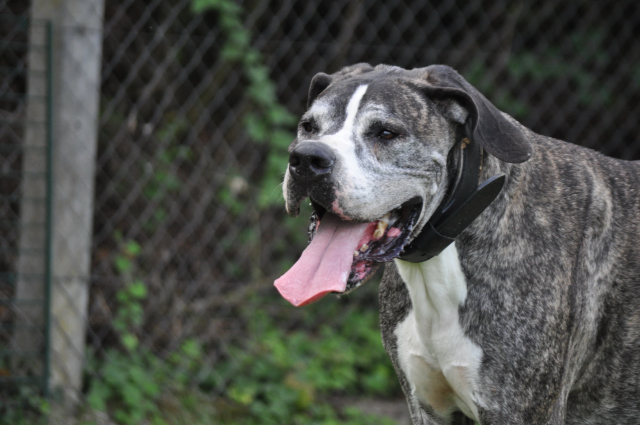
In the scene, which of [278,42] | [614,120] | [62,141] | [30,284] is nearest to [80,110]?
[62,141]

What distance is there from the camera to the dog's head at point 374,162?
2.17 m

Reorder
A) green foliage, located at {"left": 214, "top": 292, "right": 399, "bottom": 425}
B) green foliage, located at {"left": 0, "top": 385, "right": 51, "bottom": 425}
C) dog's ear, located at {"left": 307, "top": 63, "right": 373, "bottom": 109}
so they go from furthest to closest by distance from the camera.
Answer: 1. green foliage, located at {"left": 214, "top": 292, "right": 399, "bottom": 425}
2. green foliage, located at {"left": 0, "top": 385, "right": 51, "bottom": 425}
3. dog's ear, located at {"left": 307, "top": 63, "right": 373, "bottom": 109}

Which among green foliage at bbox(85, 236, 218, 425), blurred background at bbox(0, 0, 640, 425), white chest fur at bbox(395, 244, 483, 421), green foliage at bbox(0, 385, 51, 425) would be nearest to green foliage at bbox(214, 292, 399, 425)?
blurred background at bbox(0, 0, 640, 425)

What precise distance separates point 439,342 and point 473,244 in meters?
0.33

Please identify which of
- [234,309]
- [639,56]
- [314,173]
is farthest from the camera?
[639,56]

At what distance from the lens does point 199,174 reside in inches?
176

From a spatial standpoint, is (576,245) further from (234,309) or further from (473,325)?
(234,309)

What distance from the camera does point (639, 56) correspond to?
522 centimetres

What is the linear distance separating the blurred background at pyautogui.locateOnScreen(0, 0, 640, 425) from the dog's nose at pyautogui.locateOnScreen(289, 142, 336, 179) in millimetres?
1933

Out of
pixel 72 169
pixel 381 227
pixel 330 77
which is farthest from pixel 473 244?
pixel 72 169

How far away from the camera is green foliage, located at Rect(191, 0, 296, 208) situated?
4273 millimetres

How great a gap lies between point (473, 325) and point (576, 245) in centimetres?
41

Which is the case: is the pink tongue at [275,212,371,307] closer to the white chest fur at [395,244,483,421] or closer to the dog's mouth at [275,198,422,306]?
the dog's mouth at [275,198,422,306]

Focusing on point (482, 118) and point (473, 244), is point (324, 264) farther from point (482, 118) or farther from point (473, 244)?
point (482, 118)
